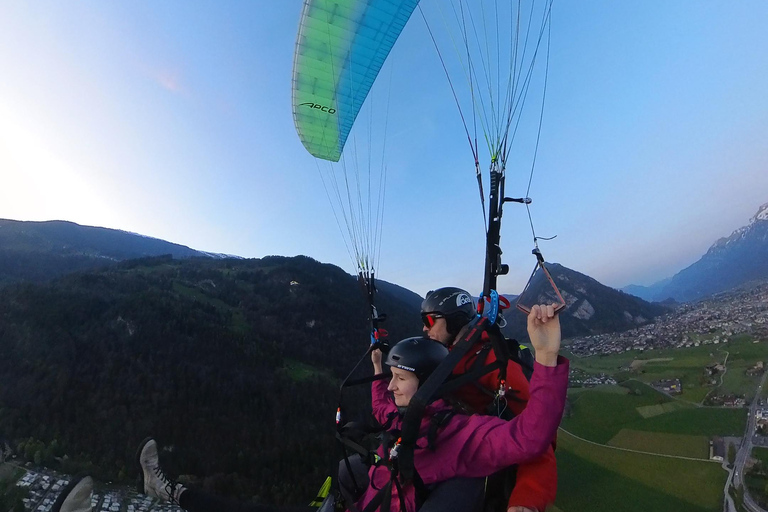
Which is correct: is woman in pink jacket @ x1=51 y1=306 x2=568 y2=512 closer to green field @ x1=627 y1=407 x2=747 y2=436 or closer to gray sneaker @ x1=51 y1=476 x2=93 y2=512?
gray sneaker @ x1=51 y1=476 x2=93 y2=512

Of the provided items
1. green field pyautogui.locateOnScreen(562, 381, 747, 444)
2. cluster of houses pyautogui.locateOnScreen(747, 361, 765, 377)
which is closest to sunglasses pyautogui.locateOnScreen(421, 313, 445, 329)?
green field pyautogui.locateOnScreen(562, 381, 747, 444)

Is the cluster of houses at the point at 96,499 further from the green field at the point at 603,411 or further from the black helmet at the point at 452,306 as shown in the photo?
the green field at the point at 603,411

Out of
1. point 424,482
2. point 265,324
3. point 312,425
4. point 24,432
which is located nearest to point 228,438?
point 312,425

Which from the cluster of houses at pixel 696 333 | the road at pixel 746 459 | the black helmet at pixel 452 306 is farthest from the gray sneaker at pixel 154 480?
the cluster of houses at pixel 696 333

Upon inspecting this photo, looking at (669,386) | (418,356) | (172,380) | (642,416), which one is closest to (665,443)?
(642,416)

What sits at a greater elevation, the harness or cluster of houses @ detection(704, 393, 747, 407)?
the harness
